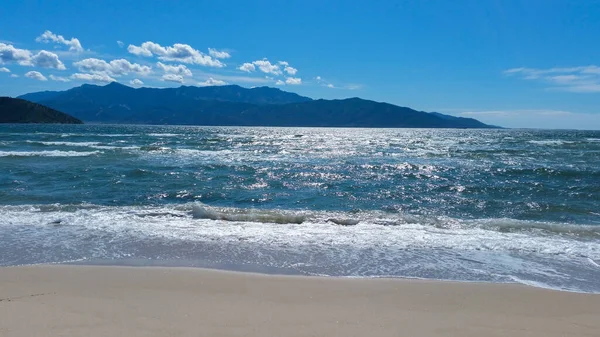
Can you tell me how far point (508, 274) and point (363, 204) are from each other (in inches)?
288

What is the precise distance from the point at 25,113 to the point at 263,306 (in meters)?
163

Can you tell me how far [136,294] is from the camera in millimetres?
5344

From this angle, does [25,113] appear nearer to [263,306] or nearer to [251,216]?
[251,216]

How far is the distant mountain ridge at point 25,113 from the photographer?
137m

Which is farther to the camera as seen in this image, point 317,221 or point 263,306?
point 317,221

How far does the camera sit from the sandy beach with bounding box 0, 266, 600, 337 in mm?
4289

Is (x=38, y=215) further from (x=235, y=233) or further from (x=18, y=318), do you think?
(x=18, y=318)

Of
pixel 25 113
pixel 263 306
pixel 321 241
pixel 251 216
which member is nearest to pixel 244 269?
pixel 263 306

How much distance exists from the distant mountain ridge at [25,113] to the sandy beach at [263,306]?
157165mm

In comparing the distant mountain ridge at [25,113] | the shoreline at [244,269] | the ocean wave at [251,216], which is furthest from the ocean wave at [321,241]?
the distant mountain ridge at [25,113]

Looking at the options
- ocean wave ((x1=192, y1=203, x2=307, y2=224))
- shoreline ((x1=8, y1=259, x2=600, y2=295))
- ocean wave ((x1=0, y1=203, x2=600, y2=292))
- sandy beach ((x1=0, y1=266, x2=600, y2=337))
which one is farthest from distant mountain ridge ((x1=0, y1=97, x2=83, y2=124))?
sandy beach ((x1=0, y1=266, x2=600, y2=337))

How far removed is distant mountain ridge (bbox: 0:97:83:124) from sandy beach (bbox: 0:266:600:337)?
157165 mm

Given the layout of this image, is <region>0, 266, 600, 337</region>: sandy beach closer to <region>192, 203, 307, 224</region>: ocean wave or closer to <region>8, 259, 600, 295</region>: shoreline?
<region>8, 259, 600, 295</region>: shoreline

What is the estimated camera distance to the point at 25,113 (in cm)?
14000
